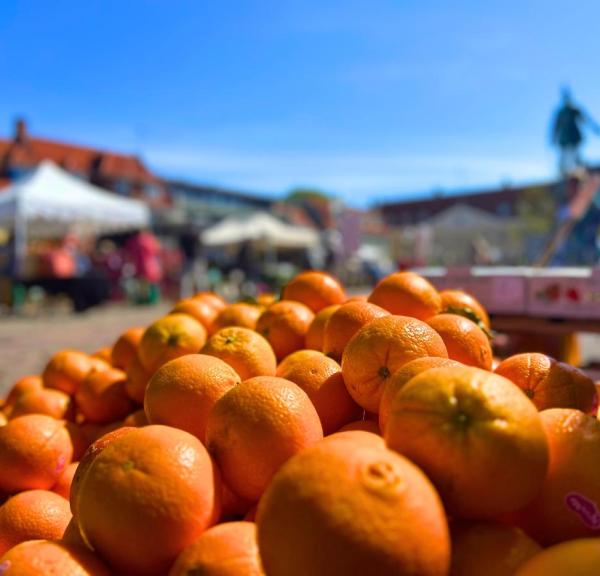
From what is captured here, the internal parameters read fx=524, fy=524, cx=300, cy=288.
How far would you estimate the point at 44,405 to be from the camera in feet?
7.33

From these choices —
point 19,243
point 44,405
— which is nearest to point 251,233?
point 19,243

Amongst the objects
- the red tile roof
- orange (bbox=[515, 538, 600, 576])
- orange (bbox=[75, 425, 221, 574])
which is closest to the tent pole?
orange (bbox=[75, 425, 221, 574])

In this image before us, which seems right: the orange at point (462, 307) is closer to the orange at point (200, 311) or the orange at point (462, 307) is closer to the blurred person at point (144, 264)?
the orange at point (200, 311)

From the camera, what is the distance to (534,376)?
1.50 m

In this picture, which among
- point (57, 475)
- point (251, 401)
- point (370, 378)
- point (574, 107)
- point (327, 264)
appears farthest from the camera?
point (327, 264)

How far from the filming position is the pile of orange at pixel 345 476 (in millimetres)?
880

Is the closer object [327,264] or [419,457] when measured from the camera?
[419,457]

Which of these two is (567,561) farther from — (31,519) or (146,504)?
(31,519)

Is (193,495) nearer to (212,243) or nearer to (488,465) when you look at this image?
(488,465)

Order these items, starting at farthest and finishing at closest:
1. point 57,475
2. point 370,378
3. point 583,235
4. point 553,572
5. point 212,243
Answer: point 212,243 < point 583,235 < point 57,475 < point 370,378 < point 553,572

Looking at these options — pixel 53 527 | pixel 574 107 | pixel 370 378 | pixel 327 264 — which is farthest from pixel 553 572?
pixel 327 264

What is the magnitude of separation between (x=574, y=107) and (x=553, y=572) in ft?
45.6

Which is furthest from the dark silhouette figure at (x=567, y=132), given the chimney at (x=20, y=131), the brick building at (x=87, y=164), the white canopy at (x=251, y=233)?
the chimney at (x=20, y=131)

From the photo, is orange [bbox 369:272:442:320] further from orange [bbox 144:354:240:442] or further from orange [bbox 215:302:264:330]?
orange [bbox 144:354:240:442]
